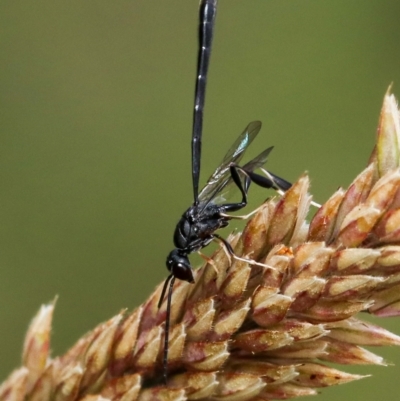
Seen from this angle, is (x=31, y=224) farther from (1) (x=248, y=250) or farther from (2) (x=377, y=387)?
(1) (x=248, y=250)

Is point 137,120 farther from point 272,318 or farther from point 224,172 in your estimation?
point 272,318

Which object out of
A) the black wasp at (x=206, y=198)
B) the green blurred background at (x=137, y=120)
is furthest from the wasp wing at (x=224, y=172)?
the green blurred background at (x=137, y=120)

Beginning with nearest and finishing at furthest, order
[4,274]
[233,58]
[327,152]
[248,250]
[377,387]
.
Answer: [248,250], [377,387], [4,274], [327,152], [233,58]

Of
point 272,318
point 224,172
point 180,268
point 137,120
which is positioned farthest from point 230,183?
point 137,120

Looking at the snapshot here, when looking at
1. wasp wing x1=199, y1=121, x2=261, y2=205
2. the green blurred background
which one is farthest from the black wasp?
the green blurred background

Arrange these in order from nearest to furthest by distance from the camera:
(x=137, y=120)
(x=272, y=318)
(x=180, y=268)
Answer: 1. (x=272, y=318)
2. (x=180, y=268)
3. (x=137, y=120)

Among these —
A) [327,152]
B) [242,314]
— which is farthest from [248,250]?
[327,152]

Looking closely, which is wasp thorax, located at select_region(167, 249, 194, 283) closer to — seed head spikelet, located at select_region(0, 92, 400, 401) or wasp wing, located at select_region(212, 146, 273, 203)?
seed head spikelet, located at select_region(0, 92, 400, 401)
